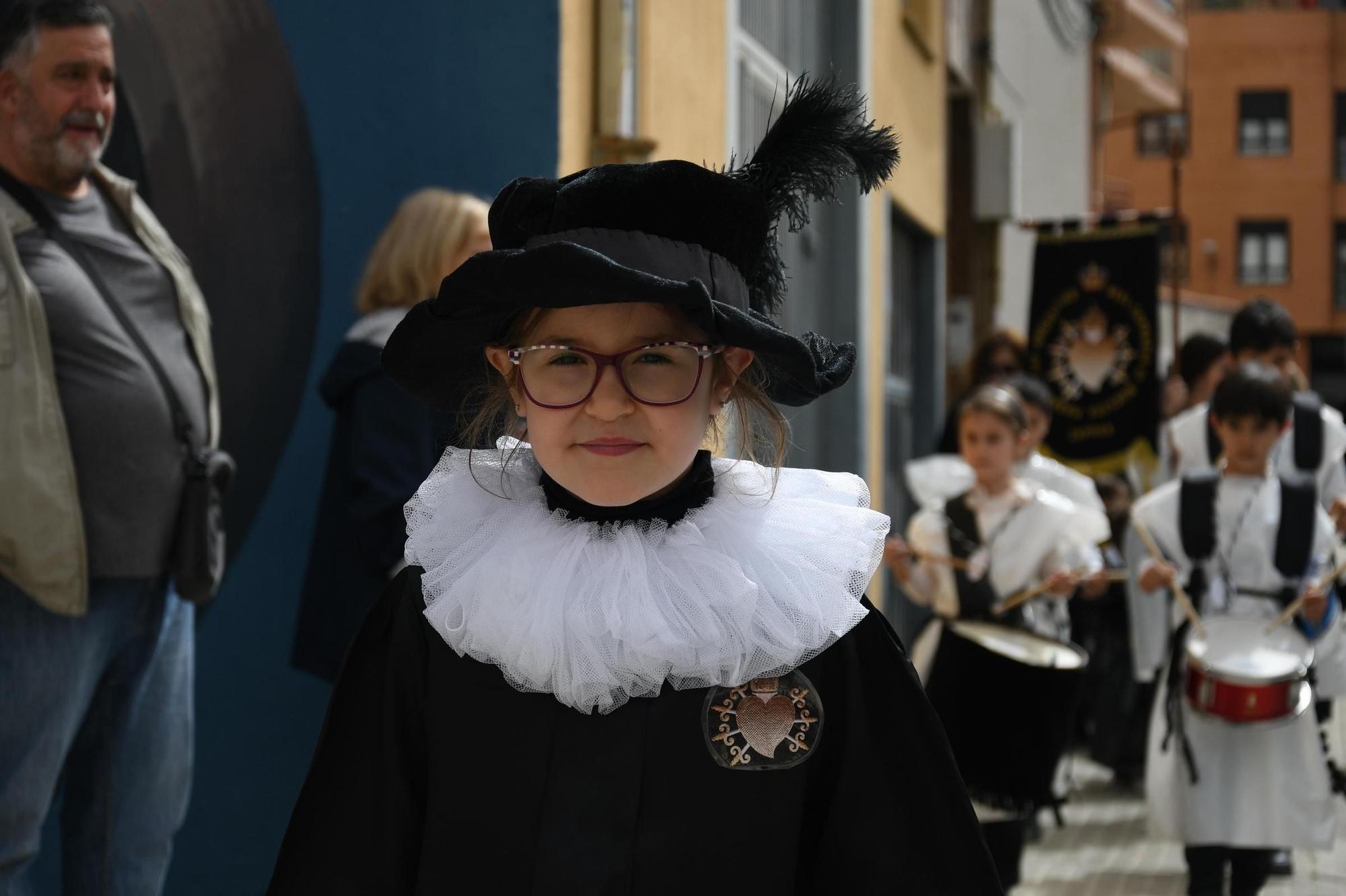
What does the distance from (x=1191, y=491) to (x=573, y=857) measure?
4206mm

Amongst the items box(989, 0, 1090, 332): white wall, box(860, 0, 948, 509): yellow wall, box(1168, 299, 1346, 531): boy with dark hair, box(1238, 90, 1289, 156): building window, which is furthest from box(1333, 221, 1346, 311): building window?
box(1168, 299, 1346, 531): boy with dark hair

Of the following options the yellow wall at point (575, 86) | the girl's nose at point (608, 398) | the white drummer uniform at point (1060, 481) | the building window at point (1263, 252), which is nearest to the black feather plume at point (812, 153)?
the girl's nose at point (608, 398)

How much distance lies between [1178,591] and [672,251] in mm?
3946

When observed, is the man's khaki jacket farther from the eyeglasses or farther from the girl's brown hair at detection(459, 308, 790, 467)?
the eyeglasses

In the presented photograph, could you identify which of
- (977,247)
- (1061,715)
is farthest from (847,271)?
(977,247)

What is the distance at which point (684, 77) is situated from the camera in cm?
611

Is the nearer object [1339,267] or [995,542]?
[995,542]

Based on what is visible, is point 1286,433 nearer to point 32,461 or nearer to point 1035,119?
point 32,461

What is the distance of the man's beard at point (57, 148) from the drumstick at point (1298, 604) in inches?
153

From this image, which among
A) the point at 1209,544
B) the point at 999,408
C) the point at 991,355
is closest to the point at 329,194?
the point at 999,408

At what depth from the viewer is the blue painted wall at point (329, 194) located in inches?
173

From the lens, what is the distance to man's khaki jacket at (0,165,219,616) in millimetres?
3195

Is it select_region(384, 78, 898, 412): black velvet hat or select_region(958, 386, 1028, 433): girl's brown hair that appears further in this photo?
select_region(958, 386, 1028, 433): girl's brown hair

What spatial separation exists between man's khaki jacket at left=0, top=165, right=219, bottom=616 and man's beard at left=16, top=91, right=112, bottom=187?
127 mm
